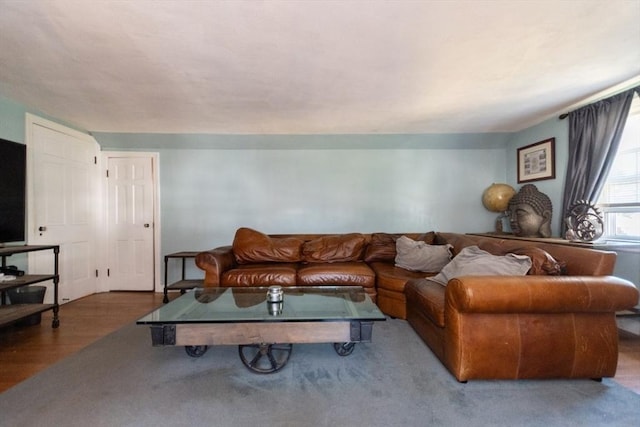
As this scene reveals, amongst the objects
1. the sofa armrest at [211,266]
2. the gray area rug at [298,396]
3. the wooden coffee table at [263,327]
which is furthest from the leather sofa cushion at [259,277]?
the gray area rug at [298,396]

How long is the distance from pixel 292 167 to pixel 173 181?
1.67 m

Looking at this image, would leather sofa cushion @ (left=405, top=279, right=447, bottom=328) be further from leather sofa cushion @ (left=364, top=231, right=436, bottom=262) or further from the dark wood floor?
the dark wood floor

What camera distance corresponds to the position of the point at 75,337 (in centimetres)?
247

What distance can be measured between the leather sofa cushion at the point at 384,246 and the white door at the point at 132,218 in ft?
9.80

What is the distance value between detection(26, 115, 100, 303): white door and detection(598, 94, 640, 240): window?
19.1 ft

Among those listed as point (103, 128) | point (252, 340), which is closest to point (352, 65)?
point (252, 340)

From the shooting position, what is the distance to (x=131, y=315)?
3.04 m

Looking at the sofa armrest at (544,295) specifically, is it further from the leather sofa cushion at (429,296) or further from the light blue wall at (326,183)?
the light blue wall at (326,183)

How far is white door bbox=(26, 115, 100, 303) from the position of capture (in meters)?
3.08

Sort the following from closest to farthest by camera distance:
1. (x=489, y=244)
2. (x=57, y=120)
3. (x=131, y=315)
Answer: (x=489, y=244)
(x=131, y=315)
(x=57, y=120)

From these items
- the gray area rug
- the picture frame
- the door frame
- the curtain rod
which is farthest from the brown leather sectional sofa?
the door frame

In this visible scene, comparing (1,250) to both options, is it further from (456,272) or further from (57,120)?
(456,272)

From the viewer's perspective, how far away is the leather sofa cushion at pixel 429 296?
194 centimetres

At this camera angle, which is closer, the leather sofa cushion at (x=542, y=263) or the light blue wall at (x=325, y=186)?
the leather sofa cushion at (x=542, y=263)
